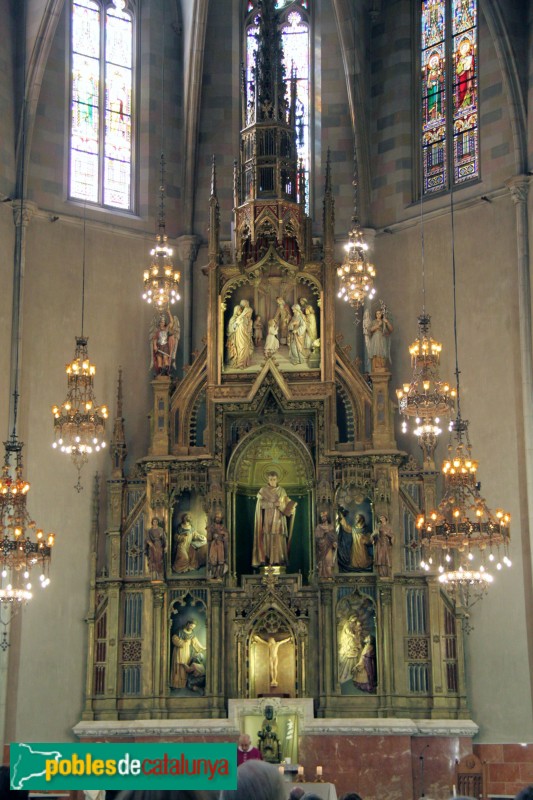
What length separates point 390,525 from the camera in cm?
2238

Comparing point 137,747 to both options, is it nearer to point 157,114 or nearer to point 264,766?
point 264,766

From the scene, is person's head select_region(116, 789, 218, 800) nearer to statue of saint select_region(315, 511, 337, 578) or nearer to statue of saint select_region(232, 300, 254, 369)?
statue of saint select_region(315, 511, 337, 578)

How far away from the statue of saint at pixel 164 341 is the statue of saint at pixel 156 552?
332 centimetres

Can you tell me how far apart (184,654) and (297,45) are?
1401 centimetres

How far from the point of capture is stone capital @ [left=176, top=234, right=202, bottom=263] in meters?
25.6

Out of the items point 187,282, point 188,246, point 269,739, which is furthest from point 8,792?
point 188,246

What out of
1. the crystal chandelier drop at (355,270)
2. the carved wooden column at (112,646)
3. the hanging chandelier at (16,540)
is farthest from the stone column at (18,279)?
the crystal chandelier drop at (355,270)

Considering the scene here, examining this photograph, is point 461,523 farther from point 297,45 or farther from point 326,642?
point 297,45

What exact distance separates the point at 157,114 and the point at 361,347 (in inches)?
279

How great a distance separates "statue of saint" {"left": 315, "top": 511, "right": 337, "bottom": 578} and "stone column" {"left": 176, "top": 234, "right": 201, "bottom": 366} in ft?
16.8

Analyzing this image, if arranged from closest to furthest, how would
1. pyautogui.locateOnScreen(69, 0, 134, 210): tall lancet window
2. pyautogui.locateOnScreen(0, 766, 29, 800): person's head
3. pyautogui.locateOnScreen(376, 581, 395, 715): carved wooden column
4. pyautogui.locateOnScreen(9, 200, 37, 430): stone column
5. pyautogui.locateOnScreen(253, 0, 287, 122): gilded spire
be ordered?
1. pyautogui.locateOnScreen(0, 766, 29, 800): person's head
2. pyautogui.locateOnScreen(376, 581, 395, 715): carved wooden column
3. pyautogui.locateOnScreen(9, 200, 37, 430): stone column
4. pyautogui.locateOnScreen(253, 0, 287, 122): gilded spire
5. pyautogui.locateOnScreen(69, 0, 134, 210): tall lancet window

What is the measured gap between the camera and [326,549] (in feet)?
73.3

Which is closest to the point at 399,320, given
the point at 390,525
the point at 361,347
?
the point at 361,347

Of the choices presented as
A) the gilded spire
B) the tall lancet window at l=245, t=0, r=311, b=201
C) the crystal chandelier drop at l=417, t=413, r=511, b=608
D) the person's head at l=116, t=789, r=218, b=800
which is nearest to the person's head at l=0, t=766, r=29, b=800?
the person's head at l=116, t=789, r=218, b=800
